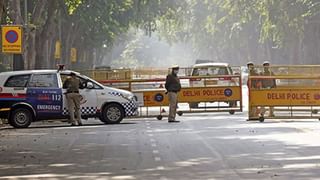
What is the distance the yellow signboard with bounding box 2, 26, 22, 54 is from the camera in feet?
94.6

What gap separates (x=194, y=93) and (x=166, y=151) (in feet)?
45.2

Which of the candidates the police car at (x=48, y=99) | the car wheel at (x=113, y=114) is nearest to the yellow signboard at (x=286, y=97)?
the police car at (x=48, y=99)

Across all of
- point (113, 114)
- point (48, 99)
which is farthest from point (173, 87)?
Result: point (48, 99)

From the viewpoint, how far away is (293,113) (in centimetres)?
2830

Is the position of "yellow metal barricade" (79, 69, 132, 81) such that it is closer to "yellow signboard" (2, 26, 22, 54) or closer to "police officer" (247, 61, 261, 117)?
"yellow signboard" (2, 26, 22, 54)

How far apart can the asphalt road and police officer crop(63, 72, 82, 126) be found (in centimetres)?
60

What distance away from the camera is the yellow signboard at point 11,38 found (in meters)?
28.8

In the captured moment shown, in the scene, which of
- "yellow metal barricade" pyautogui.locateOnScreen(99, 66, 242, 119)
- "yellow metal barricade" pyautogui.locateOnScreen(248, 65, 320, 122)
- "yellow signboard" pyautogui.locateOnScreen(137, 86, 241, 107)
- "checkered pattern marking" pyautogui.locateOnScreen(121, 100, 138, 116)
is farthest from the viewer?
"yellow signboard" pyautogui.locateOnScreen(137, 86, 241, 107)

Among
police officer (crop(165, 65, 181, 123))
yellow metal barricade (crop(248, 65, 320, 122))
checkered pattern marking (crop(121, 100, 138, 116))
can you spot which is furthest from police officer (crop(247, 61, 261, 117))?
checkered pattern marking (crop(121, 100, 138, 116))

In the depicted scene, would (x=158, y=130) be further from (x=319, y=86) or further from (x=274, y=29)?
(x=274, y=29)

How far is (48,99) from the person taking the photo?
2625 centimetres

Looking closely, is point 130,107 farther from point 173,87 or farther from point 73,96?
point 73,96

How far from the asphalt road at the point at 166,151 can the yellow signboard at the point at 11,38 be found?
3.76 m

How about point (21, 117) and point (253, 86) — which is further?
point (253, 86)
